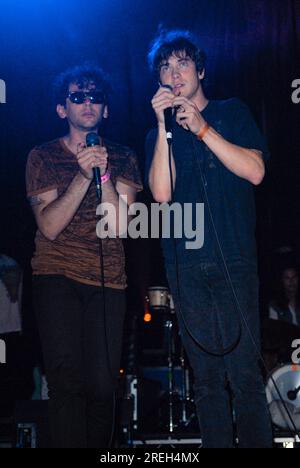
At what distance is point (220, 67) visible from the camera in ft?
18.0

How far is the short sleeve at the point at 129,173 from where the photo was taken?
2.94m

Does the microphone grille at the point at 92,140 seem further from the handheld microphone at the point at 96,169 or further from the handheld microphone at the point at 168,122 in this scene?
the handheld microphone at the point at 168,122

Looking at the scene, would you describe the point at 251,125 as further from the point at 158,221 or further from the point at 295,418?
the point at 295,418

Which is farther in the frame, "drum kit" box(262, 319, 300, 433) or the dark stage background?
the dark stage background

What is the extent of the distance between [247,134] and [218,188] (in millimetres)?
268

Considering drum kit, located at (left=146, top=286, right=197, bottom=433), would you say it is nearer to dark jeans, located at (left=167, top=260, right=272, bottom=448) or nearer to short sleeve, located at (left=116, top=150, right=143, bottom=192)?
short sleeve, located at (left=116, top=150, right=143, bottom=192)

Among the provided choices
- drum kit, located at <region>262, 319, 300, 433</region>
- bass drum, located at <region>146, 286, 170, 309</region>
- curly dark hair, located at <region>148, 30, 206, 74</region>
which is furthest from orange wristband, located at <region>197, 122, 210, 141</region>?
bass drum, located at <region>146, 286, 170, 309</region>

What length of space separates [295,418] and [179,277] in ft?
9.64

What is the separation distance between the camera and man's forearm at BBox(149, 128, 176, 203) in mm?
2590

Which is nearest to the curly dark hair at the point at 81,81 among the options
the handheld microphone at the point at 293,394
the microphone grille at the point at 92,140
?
the microphone grille at the point at 92,140

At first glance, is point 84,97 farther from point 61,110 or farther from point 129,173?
point 129,173

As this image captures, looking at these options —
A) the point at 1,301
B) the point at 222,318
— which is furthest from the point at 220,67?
the point at 222,318

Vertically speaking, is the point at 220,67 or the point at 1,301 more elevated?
the point at 220,67

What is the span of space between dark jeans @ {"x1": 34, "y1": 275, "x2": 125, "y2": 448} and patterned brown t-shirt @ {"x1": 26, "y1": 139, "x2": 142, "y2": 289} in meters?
0.06
